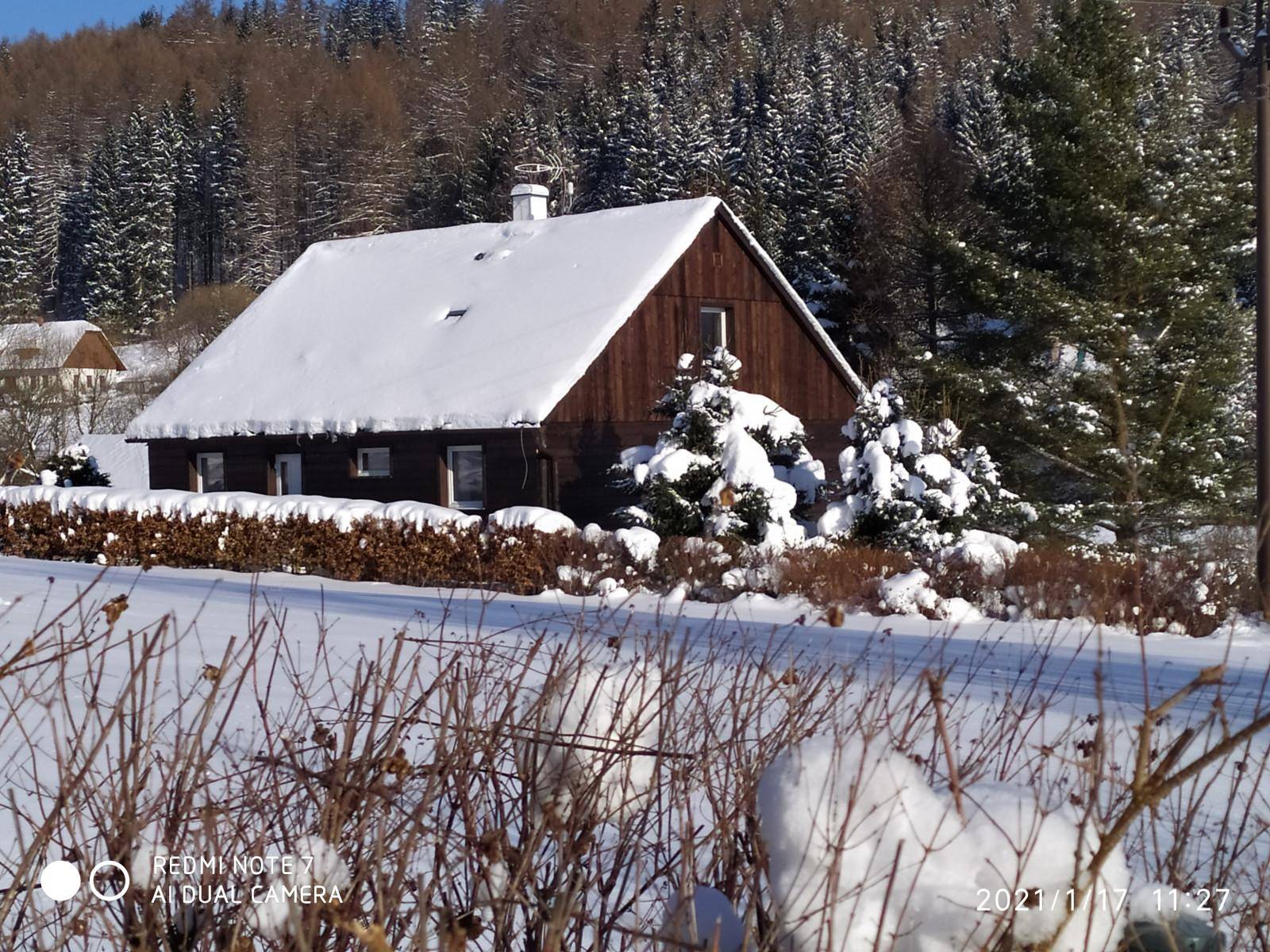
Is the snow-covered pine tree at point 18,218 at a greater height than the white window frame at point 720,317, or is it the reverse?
the snow-covered pine tree at point 18,218

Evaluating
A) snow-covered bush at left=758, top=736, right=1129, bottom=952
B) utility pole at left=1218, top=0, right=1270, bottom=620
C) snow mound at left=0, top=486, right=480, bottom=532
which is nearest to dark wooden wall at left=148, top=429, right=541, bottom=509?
snow mound at left=0, top=486, right=480, bottom=532

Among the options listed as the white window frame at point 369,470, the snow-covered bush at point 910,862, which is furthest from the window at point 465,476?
the snow-covered bush at point 910,862

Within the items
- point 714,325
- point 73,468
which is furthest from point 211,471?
point 714,325

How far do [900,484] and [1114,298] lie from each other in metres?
11.7

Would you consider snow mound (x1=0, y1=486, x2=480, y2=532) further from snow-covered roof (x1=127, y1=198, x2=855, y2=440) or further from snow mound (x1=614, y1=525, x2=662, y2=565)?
snow-covered roof (x1=127, y1=198, x2=855, y2=440)

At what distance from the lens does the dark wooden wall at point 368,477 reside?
Answer: 20.7 metres

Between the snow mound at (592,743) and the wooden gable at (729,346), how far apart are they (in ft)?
59.0

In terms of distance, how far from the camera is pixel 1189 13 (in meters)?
62.0

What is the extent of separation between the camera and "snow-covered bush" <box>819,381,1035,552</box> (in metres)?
15.4

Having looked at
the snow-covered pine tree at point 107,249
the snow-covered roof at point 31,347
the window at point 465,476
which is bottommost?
the window at point 465,476

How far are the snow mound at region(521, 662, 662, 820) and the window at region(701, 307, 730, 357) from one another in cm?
2156

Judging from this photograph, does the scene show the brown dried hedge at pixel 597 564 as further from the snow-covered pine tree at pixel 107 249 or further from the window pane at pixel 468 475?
the snow-covered pine tree at pixel 107 249

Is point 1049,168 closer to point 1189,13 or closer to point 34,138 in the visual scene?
point 1189,13
